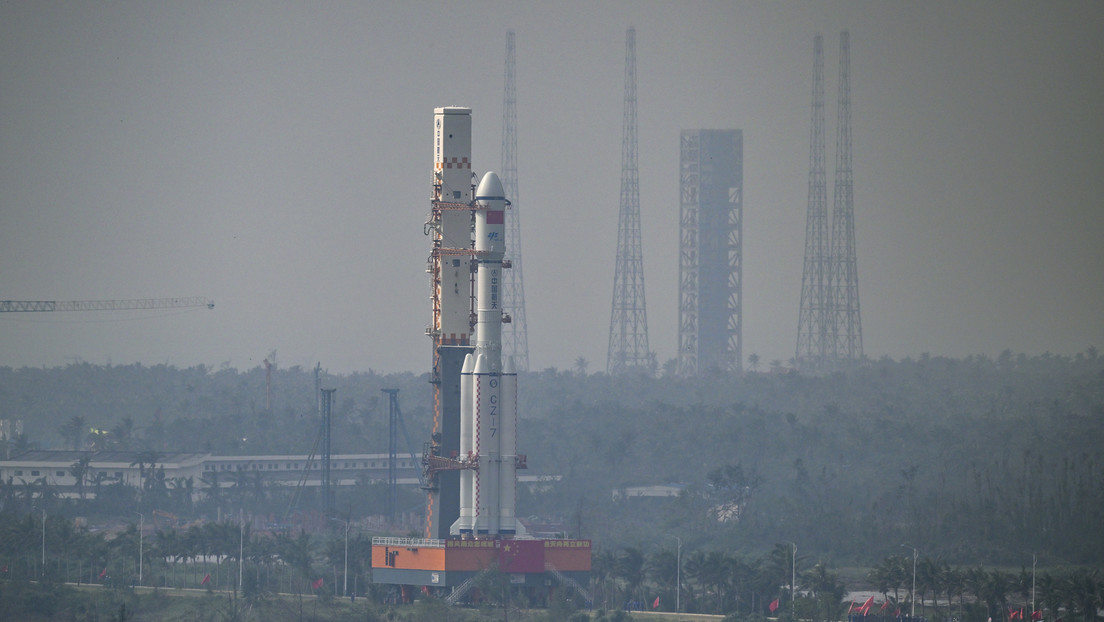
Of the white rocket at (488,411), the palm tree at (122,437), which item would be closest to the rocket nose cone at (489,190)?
the white rocket at (488,411)

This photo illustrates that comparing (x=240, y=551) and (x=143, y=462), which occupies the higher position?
(x=143, y=462)

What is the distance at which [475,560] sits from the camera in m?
103

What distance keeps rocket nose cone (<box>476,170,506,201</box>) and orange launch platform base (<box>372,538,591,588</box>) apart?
58.9 ft

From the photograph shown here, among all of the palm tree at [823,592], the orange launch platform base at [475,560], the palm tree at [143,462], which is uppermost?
the palm tree at [143,462]

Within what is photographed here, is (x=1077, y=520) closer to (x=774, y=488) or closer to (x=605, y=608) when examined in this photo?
(x=774, y=488)

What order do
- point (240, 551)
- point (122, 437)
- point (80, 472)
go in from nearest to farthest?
point (240, 551) < point (80, 472) < point (122, 437)

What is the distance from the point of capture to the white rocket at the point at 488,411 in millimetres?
105750

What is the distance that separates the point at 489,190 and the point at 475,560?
63.6 feet

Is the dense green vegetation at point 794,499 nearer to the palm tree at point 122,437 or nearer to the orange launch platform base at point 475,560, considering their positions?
the palm tree at point 122,437

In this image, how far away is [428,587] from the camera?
4119 inches

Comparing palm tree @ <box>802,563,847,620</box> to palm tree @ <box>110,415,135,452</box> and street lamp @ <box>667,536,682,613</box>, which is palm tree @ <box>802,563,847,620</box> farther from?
palm tree @ <box>110,415,135,452</box>

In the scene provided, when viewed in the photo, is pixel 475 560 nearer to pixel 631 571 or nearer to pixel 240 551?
pixel 631 571

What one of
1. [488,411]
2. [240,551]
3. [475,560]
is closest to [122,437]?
[240,551]

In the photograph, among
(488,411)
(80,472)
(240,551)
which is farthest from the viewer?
(80,472)
